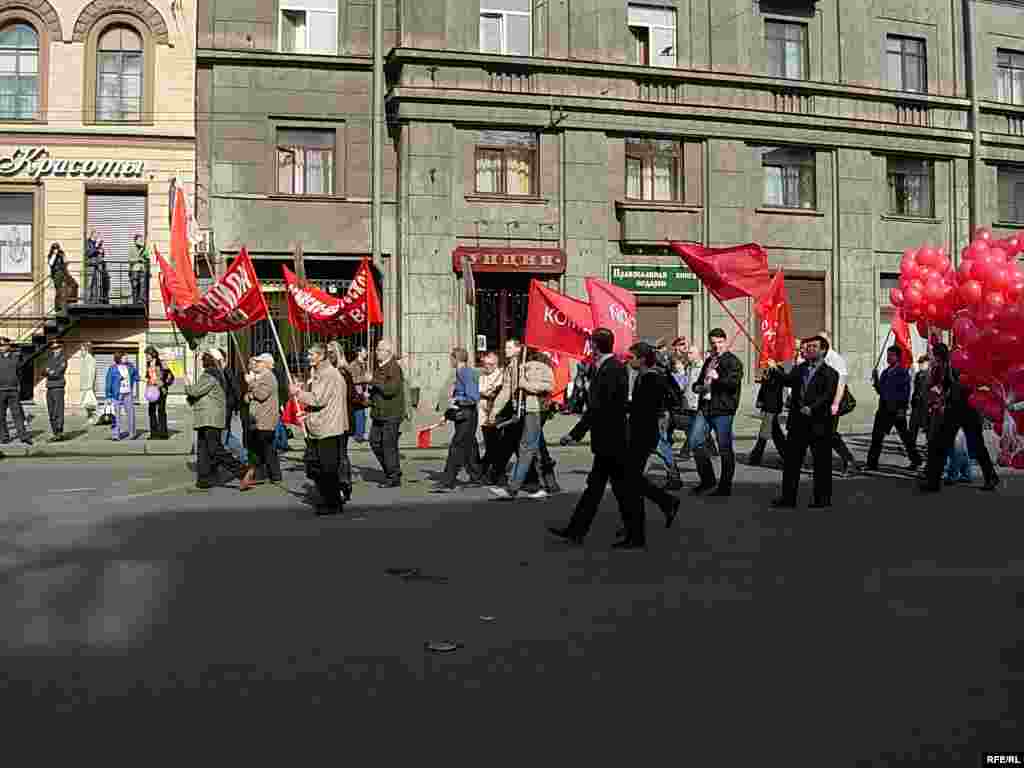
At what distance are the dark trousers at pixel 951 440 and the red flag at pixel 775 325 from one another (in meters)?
3.29

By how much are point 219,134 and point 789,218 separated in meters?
14.7

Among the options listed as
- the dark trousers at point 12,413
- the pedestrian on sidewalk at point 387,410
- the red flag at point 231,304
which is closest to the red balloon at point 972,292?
the pedestrian on sidewalk at point 387,410

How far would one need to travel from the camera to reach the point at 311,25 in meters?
24.4

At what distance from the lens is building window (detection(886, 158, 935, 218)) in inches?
1102

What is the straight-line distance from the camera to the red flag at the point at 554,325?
13758 millimetres

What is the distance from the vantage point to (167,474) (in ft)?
45.3

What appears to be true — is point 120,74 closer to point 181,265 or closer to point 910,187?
point 181,265

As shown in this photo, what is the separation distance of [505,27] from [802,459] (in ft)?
56.4

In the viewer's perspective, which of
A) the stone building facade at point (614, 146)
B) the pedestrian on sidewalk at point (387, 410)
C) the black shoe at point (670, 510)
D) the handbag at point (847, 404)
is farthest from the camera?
the stone building facade at point (614, 146)

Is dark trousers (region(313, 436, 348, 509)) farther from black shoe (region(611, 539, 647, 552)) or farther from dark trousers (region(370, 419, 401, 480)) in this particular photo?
black shoe (region(611, 539, 647, 552))

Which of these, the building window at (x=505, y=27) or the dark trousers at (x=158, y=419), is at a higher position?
the building window at (x=505, y=27)

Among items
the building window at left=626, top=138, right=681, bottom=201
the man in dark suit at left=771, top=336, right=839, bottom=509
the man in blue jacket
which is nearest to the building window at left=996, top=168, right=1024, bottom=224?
the building window at left=626, top=138, right=681, bottom=201

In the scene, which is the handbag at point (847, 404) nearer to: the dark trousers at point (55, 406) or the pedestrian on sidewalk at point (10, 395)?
the pedestrian on sidewalk at point (10, 395)

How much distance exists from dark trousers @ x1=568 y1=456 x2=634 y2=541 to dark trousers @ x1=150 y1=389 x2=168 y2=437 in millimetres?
12284
